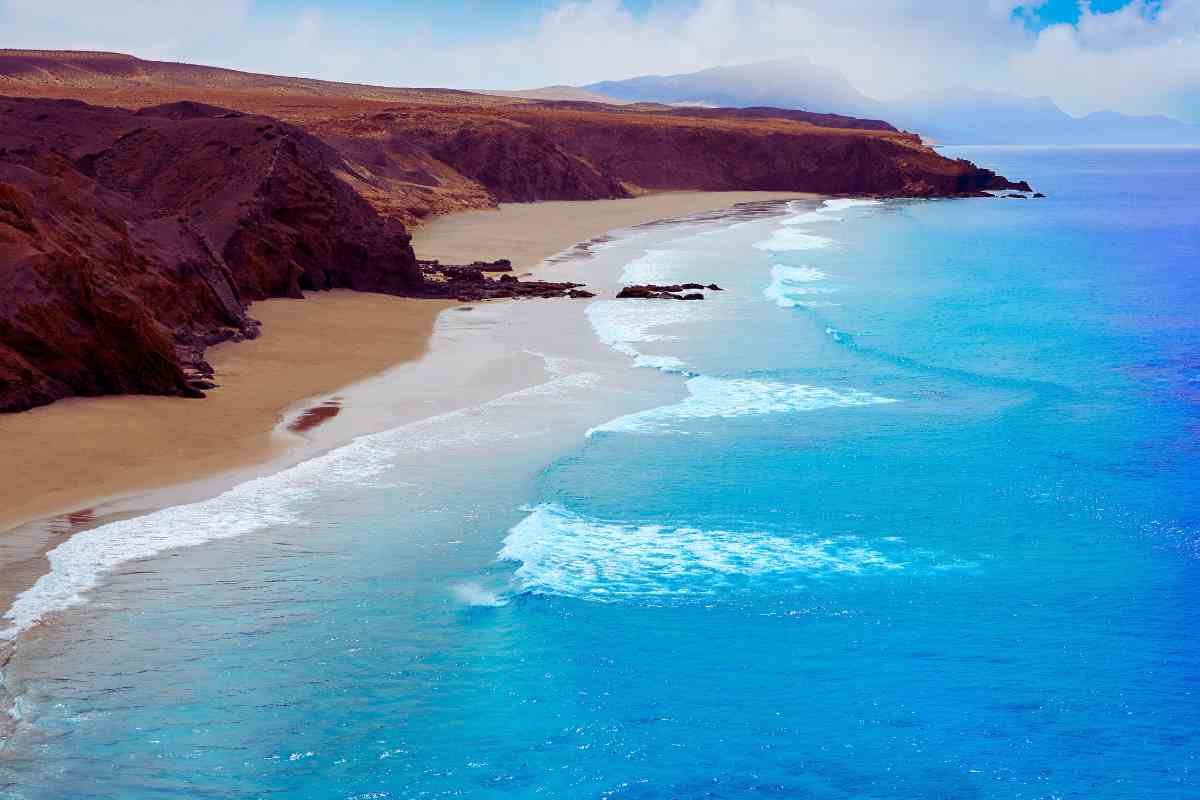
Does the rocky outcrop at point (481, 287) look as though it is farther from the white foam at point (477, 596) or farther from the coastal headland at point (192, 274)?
the white foam at point (477, 596)

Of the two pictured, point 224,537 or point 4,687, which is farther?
point 224,537

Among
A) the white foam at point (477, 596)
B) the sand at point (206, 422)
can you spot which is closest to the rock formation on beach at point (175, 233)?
the sand at point (206, 422)

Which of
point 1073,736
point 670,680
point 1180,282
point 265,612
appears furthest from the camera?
point 1180,282

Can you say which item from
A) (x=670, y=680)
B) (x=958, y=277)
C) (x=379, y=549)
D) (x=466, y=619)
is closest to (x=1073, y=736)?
(x=670, y=680)

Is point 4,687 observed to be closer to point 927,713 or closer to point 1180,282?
point 927,713

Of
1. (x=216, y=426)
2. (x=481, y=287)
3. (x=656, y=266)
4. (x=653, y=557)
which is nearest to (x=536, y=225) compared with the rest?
(x=656, y=266)

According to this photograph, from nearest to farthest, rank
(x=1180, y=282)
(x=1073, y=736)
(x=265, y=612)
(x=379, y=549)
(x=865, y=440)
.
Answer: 1. (x=1073, y=736)
2. (x=265, y=612)
3. (x=379, y=549)
4. (x=865, y=440)
5. (x=1180, y=282)
